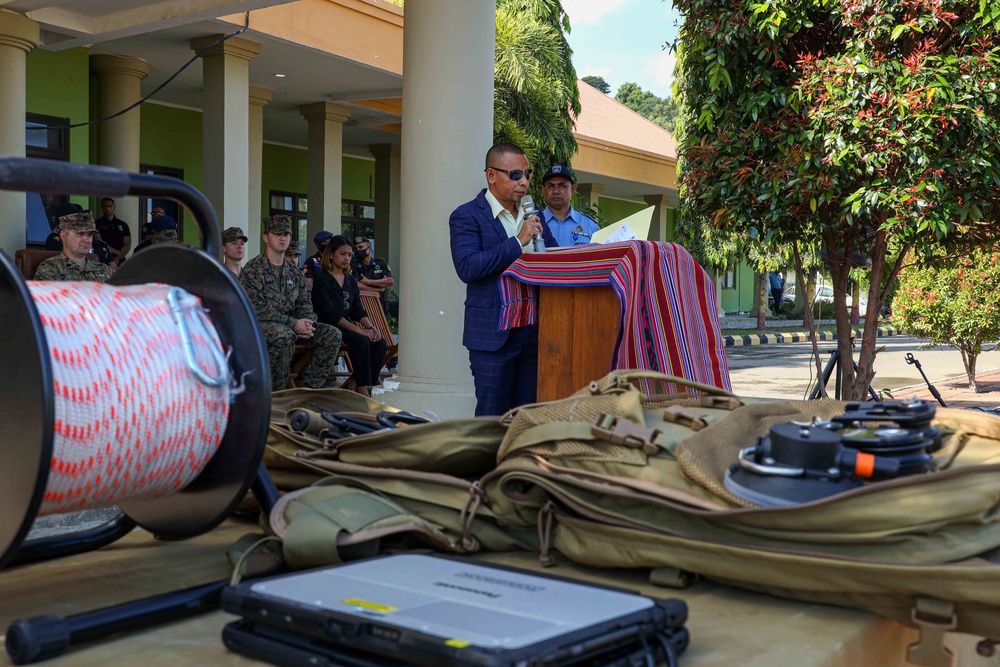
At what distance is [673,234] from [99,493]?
90.5 ft

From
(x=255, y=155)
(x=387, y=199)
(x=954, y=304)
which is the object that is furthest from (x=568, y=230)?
(x=387, y=199)

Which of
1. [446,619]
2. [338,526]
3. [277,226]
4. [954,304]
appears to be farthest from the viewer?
[954,304]

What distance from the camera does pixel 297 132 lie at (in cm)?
1944

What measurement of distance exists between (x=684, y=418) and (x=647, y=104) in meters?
98.1

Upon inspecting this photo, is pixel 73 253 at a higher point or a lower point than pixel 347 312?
higher

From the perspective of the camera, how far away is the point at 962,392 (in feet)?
43.7

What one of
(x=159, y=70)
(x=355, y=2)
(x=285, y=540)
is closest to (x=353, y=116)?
(x=159, y=70)

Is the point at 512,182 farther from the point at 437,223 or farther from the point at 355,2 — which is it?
the point at 355,2

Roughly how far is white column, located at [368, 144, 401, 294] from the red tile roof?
5.71 m

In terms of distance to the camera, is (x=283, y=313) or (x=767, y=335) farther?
(x=767, y=335)

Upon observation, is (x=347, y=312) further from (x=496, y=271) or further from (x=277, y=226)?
(x=496, y=271)

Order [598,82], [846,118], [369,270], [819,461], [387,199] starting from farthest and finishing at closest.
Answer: [598,82] → [387,199] → [369,270] → [846,118] → [819,461]

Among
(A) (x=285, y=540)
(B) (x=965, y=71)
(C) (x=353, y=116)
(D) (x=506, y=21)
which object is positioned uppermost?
(D) (x=506, y=21)

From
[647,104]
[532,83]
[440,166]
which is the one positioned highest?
[647,104]
